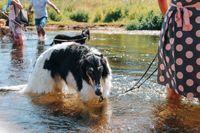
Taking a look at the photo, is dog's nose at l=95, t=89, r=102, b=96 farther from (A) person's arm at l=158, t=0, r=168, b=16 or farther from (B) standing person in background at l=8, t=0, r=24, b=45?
(B) standing person in background at l=8, t=0, r=24, b=45

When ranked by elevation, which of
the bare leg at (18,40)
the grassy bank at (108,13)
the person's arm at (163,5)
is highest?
the person's arm at (163,5)

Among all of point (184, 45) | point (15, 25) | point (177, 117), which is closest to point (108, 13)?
point (15, 25)

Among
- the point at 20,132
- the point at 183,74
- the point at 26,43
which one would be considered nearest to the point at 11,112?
the point at 20,132

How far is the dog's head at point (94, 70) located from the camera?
231 inches

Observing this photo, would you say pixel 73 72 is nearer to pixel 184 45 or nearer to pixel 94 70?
pixel 94 70

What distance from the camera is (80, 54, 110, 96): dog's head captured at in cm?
586

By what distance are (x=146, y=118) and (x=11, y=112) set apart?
1.66m

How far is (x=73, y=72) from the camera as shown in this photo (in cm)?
632

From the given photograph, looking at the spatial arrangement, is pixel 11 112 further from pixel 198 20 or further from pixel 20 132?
pixel 198 20

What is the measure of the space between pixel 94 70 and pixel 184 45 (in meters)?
1.51

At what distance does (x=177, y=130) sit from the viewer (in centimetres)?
505

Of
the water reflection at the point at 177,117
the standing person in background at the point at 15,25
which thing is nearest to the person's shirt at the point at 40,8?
the standing person in background at the point at 15,25

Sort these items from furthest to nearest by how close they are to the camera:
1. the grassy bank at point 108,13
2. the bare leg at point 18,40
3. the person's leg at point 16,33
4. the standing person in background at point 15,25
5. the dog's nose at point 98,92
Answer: the grassy bank at point 108,13
the bare leg at point 18,40
the person's leg at point 16,33
the standing person in background at point 15,25
the dog's nose at point 98,92

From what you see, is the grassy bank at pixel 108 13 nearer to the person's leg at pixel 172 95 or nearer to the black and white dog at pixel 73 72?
the black and white dog at pixel 73 72
